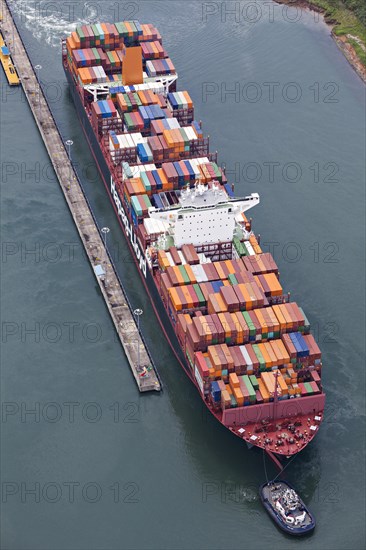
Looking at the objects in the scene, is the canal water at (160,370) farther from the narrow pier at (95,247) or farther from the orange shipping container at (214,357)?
the orange shipping container at (214,357)

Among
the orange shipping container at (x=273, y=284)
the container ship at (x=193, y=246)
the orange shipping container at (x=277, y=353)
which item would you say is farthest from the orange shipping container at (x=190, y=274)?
the orange shipping container at (x=277, y=353)

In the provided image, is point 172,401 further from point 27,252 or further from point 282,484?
point 27,252

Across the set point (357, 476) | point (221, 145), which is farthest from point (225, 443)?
point (221, 145)

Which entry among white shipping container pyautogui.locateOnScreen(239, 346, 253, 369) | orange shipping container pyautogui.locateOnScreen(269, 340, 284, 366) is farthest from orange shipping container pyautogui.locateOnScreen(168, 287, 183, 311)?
orange shipping container pyautogui.locateOnScreen(269, 340, 284, 366)

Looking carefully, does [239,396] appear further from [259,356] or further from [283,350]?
[283,350]

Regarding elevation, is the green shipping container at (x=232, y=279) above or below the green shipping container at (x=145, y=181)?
below

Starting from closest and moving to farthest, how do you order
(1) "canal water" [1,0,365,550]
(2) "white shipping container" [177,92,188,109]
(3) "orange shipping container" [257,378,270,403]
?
1. (1) "canal water" [1,0,365,550]
2. (3) "orange shipping container" [257,378,270,403]
3. (2) "white shipping container" [177,92,188,109]

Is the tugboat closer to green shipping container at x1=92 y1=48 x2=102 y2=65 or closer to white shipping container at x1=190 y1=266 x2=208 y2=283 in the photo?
white shipping container at x1=190 y1=266 x2=208 y2=283
